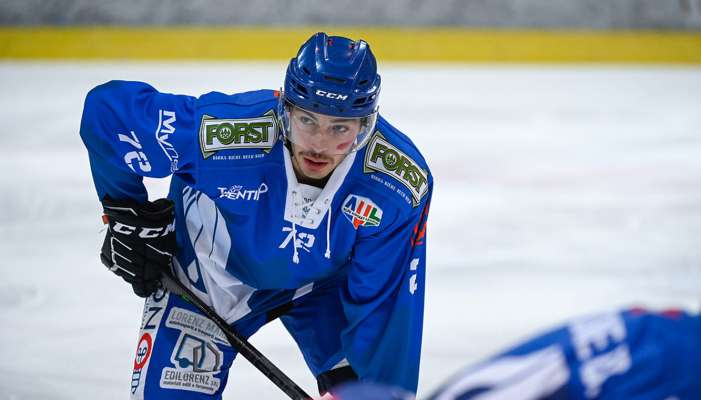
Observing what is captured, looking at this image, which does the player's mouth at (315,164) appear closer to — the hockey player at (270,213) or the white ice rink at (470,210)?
the hockey player at (270,213)

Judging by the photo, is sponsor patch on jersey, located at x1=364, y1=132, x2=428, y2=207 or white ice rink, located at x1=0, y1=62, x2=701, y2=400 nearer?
sponsor patch on jersey, located at x1=364, y1=132, x2=428, y2=207

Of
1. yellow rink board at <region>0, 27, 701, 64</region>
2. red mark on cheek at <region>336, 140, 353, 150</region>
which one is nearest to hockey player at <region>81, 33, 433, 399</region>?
red mark on cheek at <region>336, 140, 353, 150</region>

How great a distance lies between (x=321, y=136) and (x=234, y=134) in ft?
0.69

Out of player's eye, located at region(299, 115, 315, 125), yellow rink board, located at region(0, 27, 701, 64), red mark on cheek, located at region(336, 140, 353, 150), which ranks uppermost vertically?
player's eye, located at region(299, 115, 315, 125)

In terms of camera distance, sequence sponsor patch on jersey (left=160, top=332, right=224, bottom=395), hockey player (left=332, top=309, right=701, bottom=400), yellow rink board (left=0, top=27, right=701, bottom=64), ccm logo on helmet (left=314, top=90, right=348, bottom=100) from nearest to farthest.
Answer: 1. hockey player (left=332, top=309, right=701, bottom=400)
2. ccm logo on helmet (left=314, top=90, right=348, bottom=100)
3. sponsor patch on jersey (left=160, top=332, right=224, bottom=395)
4. yellow rink board (left=0, top=27, right=701, bottom=64)

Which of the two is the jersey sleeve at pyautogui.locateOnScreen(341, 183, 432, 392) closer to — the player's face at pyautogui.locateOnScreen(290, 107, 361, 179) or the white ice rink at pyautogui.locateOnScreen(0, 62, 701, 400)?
the player's face at pyautogui.locateOnScreen(290, 107, 361, 179)

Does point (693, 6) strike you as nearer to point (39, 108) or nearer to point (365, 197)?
point (39, 108)

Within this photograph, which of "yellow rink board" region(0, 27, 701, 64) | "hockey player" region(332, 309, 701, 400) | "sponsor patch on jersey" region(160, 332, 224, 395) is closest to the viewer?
"hockey player" region(332, 309, 701, 400)

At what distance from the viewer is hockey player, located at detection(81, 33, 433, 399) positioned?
86.3 inches

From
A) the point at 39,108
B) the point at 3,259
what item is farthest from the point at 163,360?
the point at 39,108

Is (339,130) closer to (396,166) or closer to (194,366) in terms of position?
(396,166)

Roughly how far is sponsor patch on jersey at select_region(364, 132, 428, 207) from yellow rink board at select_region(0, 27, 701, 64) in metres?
4.65

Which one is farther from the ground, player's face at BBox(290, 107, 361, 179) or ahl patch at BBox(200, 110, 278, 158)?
player's face at BBox(290, 107, 361, 179)

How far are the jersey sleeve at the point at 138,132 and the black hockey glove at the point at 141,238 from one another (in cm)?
8
